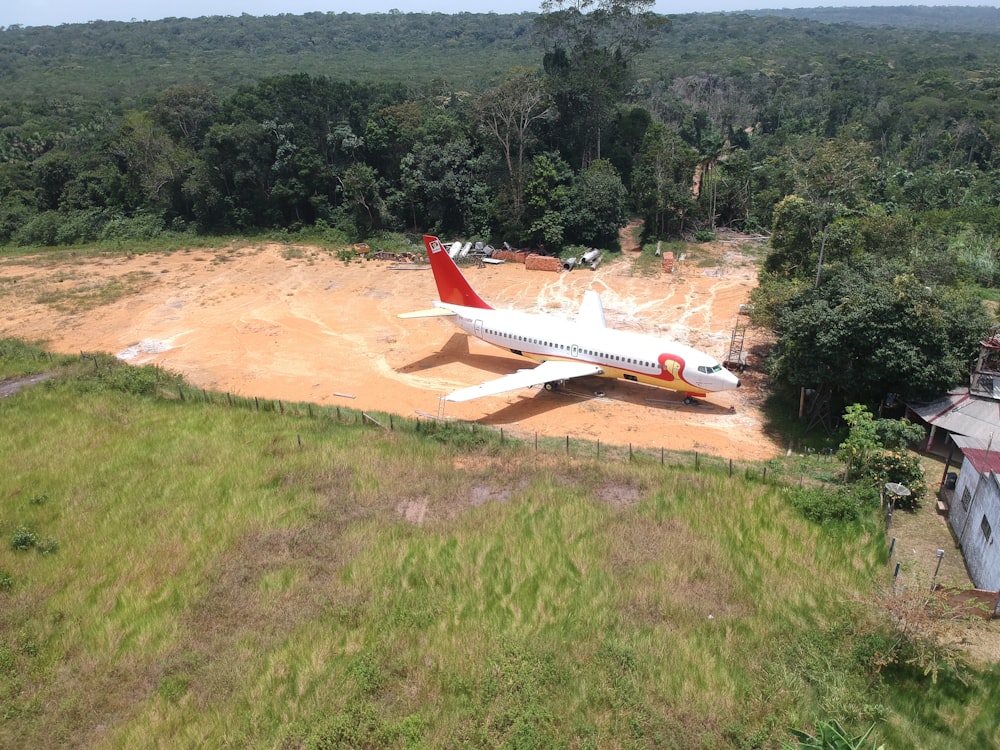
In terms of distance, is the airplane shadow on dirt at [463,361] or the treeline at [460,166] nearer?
the airplane shadow on dirt at [463,361]

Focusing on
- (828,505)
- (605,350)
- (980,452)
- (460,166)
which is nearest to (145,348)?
(605,350)

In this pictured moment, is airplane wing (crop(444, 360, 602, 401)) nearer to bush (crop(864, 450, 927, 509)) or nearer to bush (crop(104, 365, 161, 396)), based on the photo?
bush (crop(864, 450, 927, 509))

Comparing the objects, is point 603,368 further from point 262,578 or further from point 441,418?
point 262,578

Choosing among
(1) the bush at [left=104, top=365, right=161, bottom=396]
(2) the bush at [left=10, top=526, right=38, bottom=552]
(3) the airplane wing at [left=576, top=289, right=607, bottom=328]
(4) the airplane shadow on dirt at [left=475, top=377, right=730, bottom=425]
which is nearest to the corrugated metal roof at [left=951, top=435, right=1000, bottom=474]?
(4) the airplane shadow on dirt at [left=475, top=377, right=730, bottom=425]

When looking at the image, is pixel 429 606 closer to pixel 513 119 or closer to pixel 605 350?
pixel 605 350

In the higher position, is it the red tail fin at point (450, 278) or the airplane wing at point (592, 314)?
the red tail fin at point (450, 278)

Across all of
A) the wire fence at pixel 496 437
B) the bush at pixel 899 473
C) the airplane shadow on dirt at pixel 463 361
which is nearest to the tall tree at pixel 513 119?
the airplane shadow on dirt at pixel 463 361

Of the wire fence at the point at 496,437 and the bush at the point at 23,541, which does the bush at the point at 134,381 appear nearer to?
the wire fence at the point at 496,437
